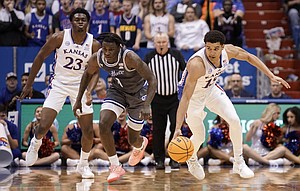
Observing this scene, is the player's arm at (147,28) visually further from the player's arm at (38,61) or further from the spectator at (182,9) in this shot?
the player's arm at (38,61)

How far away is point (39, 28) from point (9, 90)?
1.74 m

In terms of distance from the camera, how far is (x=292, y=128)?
1268 centimetres

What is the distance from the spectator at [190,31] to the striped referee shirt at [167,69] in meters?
2.57

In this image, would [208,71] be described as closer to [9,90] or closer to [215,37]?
[215,37]

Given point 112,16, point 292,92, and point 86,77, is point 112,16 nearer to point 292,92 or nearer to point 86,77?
point 292,92

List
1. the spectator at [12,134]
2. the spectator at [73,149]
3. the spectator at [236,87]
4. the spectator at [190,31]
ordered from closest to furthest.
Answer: the spectator at [12,134], the spectator at [73,149], the spectator at [236,87], the spectator at [190,31]

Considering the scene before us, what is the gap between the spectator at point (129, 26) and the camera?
14.1 meters

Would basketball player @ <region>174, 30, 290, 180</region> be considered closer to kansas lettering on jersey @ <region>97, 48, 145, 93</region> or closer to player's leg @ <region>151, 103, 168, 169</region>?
kansas lettering on jersey @ <region>97, 48, 145, 93</region>

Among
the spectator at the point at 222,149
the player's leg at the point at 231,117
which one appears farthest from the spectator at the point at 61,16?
the player's leg at the point at 231,117

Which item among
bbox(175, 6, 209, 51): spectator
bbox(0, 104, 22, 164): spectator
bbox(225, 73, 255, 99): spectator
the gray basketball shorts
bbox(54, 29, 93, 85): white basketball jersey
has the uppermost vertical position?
bbox(175, 6, 209, 51): spectator

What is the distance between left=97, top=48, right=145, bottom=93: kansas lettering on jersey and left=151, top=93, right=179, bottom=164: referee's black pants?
6.94 ft

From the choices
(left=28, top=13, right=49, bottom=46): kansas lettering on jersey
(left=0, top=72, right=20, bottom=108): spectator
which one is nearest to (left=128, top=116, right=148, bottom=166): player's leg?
(left=0, top=72, right=20, bottom=108): spectator

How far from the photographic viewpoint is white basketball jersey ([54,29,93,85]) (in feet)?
31.9

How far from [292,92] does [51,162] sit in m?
6.01
